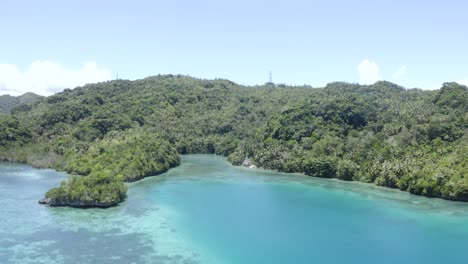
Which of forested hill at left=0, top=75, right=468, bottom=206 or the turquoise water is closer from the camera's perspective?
the turquoise water

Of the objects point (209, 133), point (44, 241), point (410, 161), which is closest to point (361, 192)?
point (410, 161)

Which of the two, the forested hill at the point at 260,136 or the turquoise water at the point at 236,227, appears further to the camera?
the forested hill at the point at 260,136

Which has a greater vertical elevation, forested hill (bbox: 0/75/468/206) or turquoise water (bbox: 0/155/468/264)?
forested hill (bbox: 0/75/468/206)

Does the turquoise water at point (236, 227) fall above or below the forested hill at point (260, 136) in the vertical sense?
below
